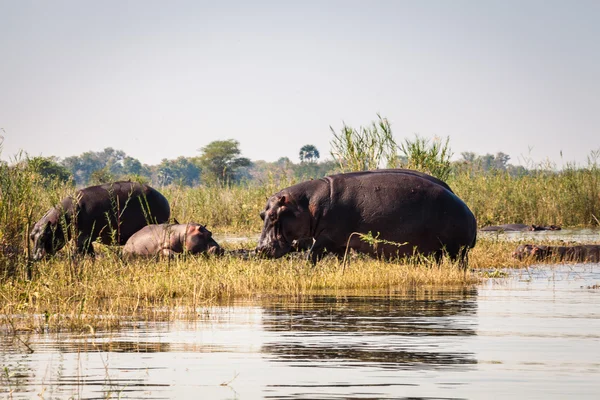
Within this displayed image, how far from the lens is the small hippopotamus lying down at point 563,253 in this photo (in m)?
13.8

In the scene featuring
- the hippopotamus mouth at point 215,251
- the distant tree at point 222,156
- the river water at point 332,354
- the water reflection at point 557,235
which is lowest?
the river water at point 332,354

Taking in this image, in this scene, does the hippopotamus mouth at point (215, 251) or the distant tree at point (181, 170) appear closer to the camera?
the hippopotamus mouth at point (215, 251)

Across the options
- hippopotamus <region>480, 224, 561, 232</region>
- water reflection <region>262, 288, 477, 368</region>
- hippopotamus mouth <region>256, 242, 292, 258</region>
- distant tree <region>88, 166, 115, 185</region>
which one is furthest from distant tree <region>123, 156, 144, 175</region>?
water reflection <region>262, 288, 477, 368</region>

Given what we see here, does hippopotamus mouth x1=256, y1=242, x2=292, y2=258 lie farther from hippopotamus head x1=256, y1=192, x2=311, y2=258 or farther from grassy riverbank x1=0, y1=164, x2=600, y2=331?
grassy riverbank x1=0, y1=164, x2=600, y2=331

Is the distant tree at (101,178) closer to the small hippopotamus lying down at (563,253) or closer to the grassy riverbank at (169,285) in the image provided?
the grassy riverbank at (169,285)

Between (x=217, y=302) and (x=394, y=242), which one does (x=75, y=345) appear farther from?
(x=394, y=242)

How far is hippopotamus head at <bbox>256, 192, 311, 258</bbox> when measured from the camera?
11.7 metres

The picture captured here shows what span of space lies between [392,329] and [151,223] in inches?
347

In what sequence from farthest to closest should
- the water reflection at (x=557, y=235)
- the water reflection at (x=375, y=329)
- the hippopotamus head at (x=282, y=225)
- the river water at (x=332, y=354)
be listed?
the water reflection at (x=557, y=235)
the hippopotamus head at (x=282, y=225)
the water reflection at (x=375, y=329)
the river water at (x=332, y=354)

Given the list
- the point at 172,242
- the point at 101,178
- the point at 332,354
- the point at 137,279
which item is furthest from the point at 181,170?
the point at 332,354

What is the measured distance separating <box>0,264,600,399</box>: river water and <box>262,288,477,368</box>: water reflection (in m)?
0.01

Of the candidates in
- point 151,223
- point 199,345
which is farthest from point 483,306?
point 151,223

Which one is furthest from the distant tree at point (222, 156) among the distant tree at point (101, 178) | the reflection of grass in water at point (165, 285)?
the reflection of grass in water at point (165, 285)

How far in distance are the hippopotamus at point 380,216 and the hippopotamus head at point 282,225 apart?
12 millimetres
